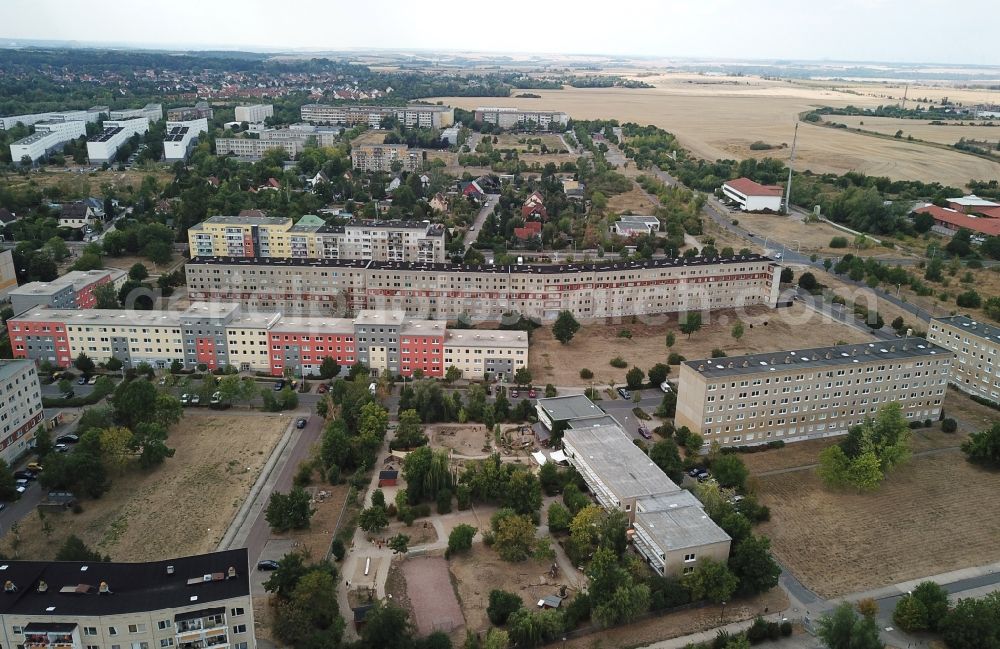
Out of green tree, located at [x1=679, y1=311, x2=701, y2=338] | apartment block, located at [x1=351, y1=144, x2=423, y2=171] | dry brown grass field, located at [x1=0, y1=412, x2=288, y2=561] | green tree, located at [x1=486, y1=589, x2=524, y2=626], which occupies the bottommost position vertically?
dry brown grass field, located at [x1=0, y1=412, x2=288, y2=561]

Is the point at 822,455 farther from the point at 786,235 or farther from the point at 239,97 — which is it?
the point at 239,97

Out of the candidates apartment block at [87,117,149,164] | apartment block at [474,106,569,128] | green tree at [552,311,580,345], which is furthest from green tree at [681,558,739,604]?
apartment block at [474,106,569,128]

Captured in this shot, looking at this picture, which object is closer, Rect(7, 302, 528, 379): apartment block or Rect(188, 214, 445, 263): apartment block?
Rect(7, 302, 528, 379): apartment block

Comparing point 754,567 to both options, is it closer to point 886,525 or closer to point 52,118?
point 886,525

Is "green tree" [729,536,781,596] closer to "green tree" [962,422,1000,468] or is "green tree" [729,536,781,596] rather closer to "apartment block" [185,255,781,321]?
"green tree" [962,422,1000,468]

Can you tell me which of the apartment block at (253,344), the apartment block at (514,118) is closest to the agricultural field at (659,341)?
the apartment block at (253,344)

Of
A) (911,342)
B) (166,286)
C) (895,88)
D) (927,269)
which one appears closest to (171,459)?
(166,286)

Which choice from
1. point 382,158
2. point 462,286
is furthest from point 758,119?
point 462,286
